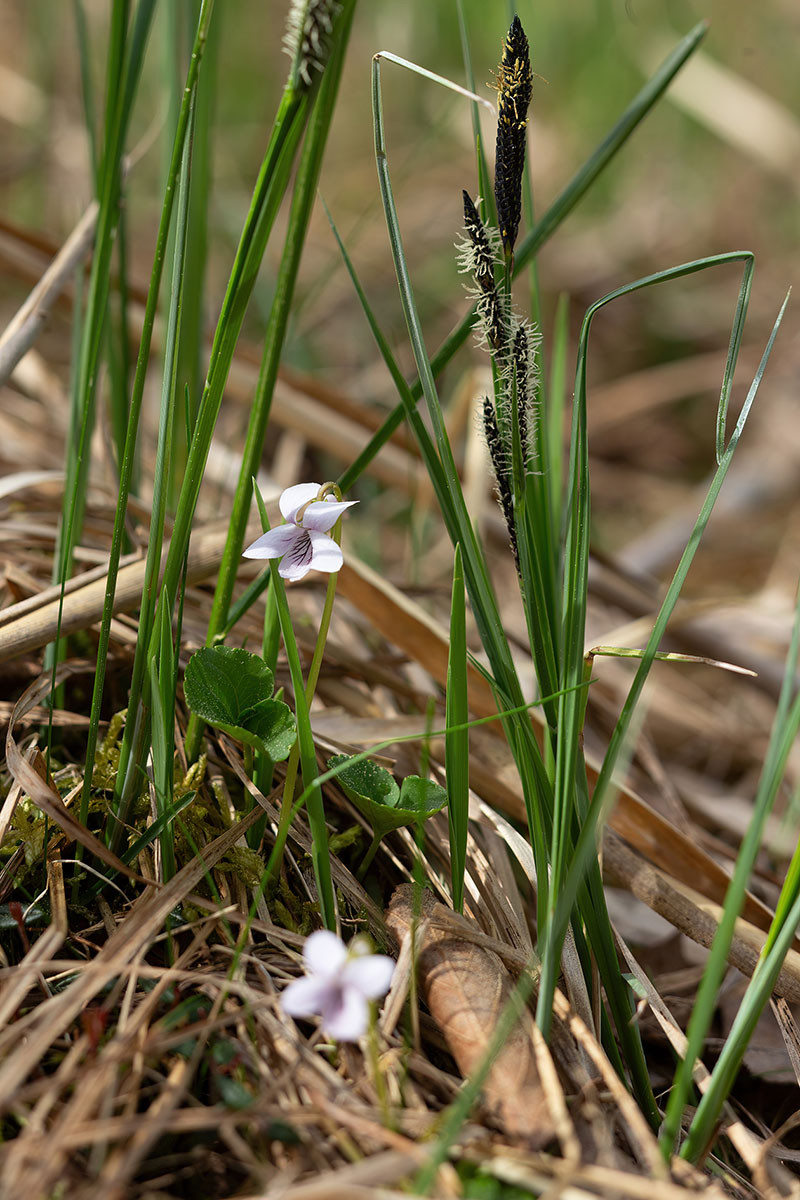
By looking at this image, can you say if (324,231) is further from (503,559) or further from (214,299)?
(503,559)

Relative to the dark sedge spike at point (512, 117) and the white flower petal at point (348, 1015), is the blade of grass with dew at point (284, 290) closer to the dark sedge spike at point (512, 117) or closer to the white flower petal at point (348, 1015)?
the dark sedge spike at point (512, 117)

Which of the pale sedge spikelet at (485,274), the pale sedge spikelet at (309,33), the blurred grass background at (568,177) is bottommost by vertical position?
the pale sedge spikelet at (485,274)

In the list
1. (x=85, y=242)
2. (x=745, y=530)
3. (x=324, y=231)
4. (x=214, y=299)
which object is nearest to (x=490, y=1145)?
(x=85, y=242)

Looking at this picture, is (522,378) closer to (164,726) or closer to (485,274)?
(485,274)

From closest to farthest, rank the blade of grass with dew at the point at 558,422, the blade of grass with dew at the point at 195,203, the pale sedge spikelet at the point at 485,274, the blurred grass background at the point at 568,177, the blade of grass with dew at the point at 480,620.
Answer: the pale sedge spikelet at the point at 485,274 < the blade of grass with dew at the point at 480,620 < the blade of grass with dew at the point at 558,422 < the blade of grass with dew at the point at 195,203 < the blurred grass background at the point at 568,177

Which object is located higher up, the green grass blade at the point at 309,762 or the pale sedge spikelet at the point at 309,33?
the pale sedge spikelet at the point at 309,33

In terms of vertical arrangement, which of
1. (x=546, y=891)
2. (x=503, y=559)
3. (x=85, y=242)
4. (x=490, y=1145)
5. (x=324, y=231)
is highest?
(x=324, y=231)

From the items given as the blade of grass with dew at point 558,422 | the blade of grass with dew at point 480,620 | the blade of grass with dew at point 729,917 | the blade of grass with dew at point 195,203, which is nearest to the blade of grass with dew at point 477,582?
the blade of grass with dew at point 480,620
